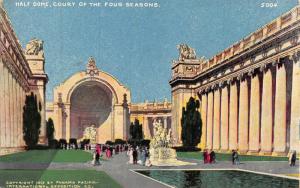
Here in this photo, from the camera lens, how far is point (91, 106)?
6888cm

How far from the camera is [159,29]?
1689cm

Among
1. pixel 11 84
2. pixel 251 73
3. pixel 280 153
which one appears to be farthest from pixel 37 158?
pixel 251 73

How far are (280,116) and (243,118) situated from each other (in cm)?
702

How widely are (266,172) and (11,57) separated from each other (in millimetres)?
16958

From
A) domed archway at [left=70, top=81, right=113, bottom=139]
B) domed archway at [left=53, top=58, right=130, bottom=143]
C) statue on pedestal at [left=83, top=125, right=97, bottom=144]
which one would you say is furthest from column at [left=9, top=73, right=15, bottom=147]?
statue on pedestal at [left=83, top=125, right=97, bottom=144]

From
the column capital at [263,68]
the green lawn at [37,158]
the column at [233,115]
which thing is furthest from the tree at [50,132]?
the column capital at [263,68]

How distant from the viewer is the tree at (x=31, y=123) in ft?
108

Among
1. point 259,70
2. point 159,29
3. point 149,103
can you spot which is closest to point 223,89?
point 259,70

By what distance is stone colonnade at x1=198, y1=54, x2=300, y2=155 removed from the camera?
27797mm

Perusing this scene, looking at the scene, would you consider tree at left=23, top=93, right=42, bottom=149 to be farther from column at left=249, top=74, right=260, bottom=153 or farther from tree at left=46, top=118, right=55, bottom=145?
tree at left=46, top=118, right=55, bottom=145

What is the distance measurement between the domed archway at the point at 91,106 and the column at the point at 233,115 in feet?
86.3

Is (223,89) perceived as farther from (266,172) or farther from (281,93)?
(266,172)

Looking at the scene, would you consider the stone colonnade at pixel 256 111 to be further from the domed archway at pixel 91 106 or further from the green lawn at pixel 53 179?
the domed archway at pixel 91 106

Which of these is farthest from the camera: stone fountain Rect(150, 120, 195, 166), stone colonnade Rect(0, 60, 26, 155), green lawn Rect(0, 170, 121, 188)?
stone fountain Rect(150, 120, 195, 166)
